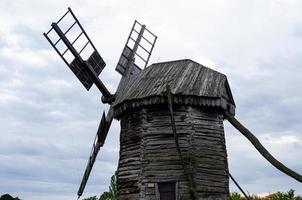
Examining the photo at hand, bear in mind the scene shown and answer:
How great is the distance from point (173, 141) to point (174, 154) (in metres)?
0.42

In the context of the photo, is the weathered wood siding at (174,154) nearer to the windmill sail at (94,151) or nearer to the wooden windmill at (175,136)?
the wooden windmill at (175,136)

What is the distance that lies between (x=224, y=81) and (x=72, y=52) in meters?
5.66

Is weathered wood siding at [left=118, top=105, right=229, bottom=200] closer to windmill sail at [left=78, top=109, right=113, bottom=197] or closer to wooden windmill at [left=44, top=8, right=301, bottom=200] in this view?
wooden windmill at [left=44, top=8, right=301, bottom=200]

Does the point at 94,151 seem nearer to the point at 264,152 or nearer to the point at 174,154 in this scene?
the point at 174,154

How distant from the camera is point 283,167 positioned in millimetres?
12203

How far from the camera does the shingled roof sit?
1584cm

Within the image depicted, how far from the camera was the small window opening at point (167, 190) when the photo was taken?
15406 millimetres

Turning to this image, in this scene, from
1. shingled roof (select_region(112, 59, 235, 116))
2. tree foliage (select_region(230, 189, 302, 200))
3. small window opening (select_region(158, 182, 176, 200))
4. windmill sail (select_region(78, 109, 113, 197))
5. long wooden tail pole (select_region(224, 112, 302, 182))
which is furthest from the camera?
tree foliage (select_region(230, 189, 302, 200))

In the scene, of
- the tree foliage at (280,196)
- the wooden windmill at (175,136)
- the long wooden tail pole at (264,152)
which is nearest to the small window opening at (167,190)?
the wooden windmill at (175,136)

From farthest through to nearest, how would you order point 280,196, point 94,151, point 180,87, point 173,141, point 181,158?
point 280,196 → point 94,151 → point 180,87 → point 173,141 → point 181,158

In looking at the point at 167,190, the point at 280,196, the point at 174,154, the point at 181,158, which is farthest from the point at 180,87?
the point at 280,196

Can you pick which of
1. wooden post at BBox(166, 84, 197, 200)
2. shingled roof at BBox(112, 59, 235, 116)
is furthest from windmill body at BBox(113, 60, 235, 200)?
wooden post at BBox(166, 84, 197, 200)

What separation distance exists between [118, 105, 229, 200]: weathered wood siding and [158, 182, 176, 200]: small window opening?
17 centimetres

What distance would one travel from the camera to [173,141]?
15.8 metres
